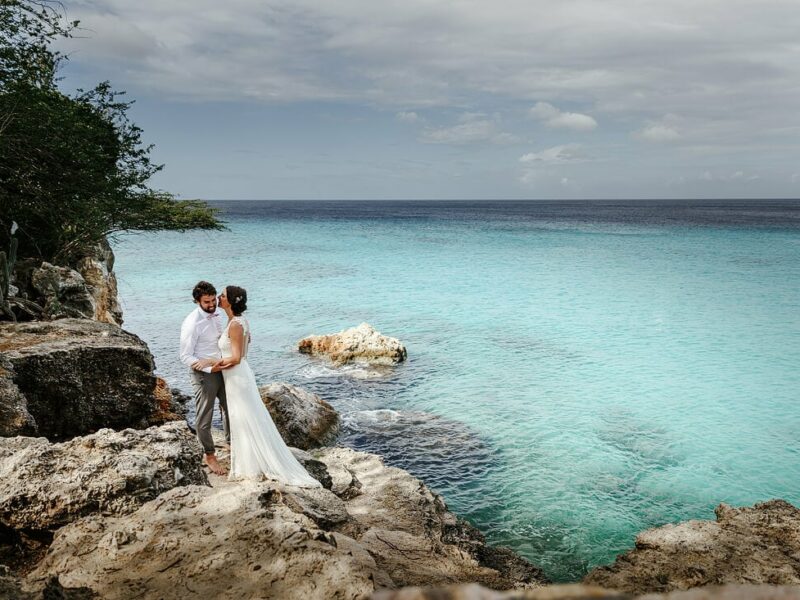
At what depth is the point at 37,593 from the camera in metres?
3.08

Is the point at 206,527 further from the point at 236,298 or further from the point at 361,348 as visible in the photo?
the point at 361,348

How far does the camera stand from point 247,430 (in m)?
6.99

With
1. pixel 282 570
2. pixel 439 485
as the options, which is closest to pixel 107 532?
pixel 282 570

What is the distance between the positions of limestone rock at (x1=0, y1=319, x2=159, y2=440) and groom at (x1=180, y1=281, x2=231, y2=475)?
71.1 inches

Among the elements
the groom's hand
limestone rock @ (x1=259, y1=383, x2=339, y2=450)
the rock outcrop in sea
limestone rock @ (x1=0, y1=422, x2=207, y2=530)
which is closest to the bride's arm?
the groom's hand

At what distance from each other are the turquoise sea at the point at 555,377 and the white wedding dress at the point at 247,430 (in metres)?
3.76

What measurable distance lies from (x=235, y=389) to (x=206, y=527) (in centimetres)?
304

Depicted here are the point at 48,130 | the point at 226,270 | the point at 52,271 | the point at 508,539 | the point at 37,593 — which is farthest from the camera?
the point at 226,270

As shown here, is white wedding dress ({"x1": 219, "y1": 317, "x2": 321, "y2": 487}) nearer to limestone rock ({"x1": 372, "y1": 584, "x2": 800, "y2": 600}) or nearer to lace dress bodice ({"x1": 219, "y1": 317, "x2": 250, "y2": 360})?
lace dress bodice ({"x1": 219, "y1": 317, "x2": 250, "y2": 360})

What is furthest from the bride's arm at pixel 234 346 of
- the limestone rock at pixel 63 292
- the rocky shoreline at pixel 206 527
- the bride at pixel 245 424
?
the limestone rock at pixel 63 292

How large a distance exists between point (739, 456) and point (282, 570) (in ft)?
39.0

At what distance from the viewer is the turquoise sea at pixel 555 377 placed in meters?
10.3

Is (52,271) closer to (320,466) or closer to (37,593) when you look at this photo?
(320,466)

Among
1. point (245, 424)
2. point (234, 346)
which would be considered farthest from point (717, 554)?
point (234, 346)
